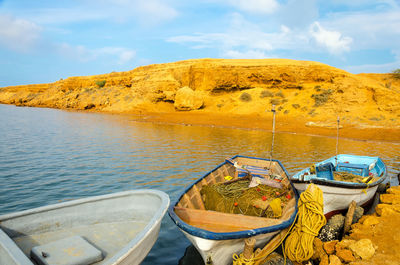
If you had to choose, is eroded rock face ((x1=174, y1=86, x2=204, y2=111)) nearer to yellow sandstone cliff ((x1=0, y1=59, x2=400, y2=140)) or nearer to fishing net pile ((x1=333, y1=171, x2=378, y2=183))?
yellow sandstone cliff ((x1=0, y1=59, x2=400, y2=140))

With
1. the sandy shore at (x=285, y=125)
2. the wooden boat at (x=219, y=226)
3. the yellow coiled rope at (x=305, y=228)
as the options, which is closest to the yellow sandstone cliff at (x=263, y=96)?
the sandy shore at (x=285, y=125)

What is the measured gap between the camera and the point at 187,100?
1624 inches

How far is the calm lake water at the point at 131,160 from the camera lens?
9132 millimetres

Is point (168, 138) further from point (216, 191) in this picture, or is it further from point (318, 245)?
point (318, 245)

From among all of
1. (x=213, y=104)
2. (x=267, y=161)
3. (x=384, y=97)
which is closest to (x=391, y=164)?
(x=267, y=161)

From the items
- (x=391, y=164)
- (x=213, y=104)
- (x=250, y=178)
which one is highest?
(x=213, y=104)

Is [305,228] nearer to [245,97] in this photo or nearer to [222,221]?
[222,221]

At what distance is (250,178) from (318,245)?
291 cm

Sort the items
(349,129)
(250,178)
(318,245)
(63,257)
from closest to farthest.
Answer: (63,257) < (318,245) < (250,178) < (349,129)

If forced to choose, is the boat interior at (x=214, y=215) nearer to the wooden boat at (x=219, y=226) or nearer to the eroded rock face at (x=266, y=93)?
the wooden boat at (x=219, y=226)

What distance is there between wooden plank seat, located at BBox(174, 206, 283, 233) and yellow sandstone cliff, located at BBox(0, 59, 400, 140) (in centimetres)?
2477

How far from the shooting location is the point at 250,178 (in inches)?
334

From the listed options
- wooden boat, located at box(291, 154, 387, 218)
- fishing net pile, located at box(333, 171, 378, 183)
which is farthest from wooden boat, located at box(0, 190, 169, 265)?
fishing net pile, located at box(333, 171, 378, 183)

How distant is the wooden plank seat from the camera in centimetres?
549
